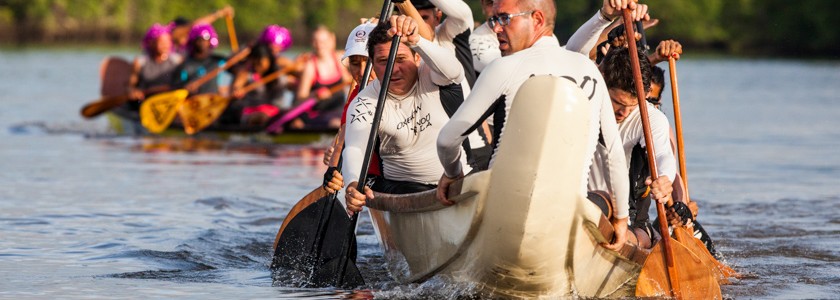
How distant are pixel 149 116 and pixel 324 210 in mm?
10908

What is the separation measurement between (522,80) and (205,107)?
12.7m

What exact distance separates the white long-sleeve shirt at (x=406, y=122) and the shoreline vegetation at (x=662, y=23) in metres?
57.5

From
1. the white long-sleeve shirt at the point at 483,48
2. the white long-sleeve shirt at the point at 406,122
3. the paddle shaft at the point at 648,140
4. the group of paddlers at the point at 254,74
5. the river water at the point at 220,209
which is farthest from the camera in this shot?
the group of paddlers at the point at 254,74

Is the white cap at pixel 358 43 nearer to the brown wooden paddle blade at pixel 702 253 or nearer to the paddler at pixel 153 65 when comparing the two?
the brown wooden paddle blade at pixel 702 253

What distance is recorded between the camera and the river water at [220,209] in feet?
26.8

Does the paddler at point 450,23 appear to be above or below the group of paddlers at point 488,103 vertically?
above

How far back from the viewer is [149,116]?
1881 cm

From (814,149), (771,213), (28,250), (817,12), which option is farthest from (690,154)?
(817,12)

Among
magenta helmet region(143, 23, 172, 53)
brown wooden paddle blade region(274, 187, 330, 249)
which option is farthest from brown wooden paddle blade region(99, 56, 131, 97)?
brown wooden paddle blade region(274, 187, 330, 249)

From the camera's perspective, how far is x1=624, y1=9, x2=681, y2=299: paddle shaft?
22.4 feet

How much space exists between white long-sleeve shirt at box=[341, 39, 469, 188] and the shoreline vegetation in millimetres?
57514

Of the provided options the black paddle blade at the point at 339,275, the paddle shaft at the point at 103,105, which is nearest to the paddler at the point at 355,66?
the black paddle blade at the point at 339,275

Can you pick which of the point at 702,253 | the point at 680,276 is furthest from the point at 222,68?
the point at 680,276

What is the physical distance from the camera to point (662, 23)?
83.9 metres
